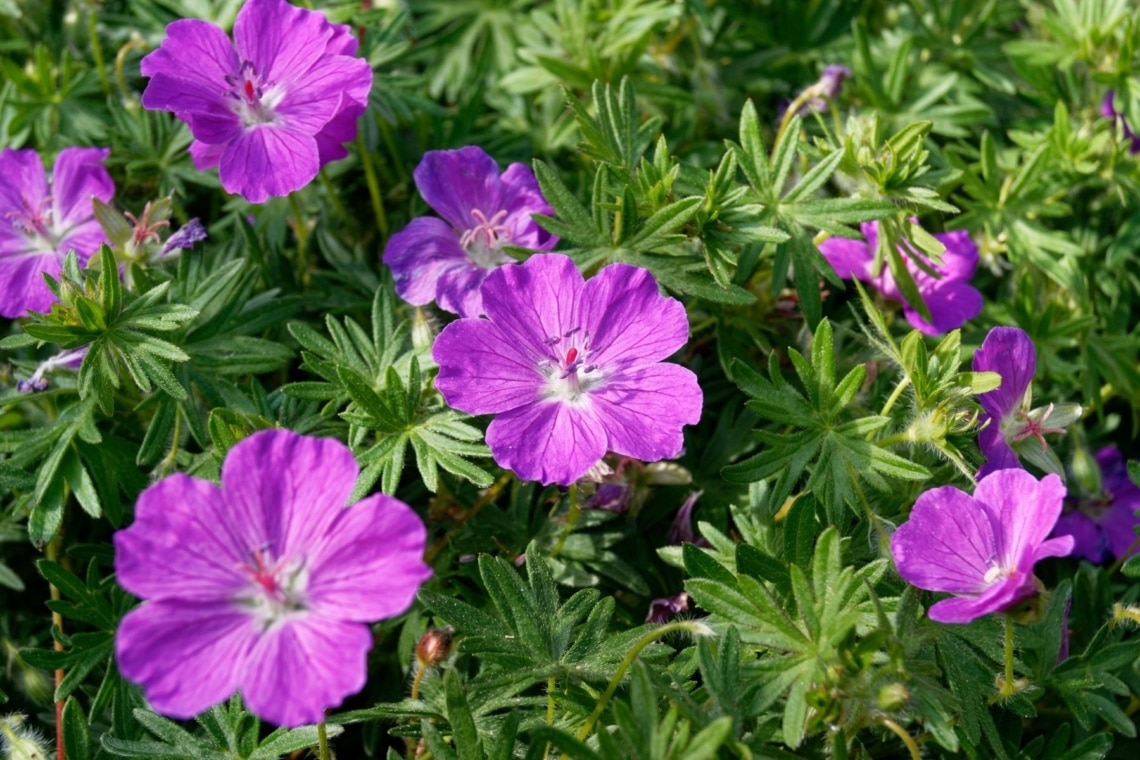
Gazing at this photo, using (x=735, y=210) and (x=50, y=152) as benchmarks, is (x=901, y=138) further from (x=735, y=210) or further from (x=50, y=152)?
(x=50, y=152)

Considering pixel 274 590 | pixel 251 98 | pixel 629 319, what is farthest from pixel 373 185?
pixel 274 590

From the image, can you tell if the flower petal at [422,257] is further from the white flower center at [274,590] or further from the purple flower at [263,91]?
the white flower center at [274,590]

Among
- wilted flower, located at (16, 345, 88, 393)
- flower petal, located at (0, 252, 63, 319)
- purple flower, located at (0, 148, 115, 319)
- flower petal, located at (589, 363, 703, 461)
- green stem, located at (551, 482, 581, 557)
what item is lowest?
green stem, located at (551, 482, 581, 557)

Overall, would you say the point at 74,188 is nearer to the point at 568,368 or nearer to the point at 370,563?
the point at 568,368

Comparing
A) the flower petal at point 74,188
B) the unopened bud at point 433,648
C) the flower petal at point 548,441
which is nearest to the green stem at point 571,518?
the flower petal at point 548,441

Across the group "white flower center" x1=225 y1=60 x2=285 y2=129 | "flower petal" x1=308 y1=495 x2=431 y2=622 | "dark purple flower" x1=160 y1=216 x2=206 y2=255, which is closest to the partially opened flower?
"flower petal" x1=308 y1=495 x2=431 y2=622

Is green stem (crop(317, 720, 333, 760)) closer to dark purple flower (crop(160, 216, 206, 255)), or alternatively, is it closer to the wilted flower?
the wilted flower
